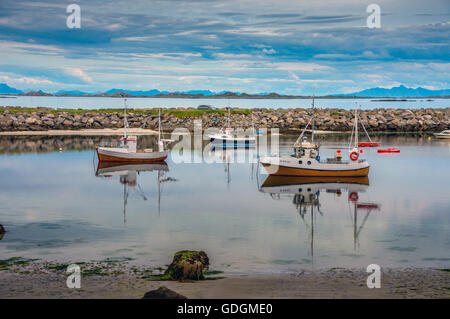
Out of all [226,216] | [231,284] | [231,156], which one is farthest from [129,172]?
[231,284]

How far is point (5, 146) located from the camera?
6366 cm

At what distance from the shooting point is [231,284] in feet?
52.1

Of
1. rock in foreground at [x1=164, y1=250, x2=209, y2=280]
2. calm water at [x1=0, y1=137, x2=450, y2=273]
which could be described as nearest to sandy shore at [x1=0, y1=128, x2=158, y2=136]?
Result: calm water at [x1=0, y1=137, x2=450, y2=273]

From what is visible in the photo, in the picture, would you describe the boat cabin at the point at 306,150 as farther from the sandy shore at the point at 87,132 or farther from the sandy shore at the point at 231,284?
the sandy shore at the point at 87,132

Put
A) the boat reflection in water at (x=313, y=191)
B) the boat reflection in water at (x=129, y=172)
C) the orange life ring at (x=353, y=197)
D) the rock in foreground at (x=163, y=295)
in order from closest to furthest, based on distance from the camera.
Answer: the rock in foreground at (x=163, y=295), the boat reflection in water at (x=313, y=191), the orange life ring at (x=353, y=197), the boat reflection in water at (x=129, y=172)

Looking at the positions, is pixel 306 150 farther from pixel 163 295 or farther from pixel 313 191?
pixel 163 295

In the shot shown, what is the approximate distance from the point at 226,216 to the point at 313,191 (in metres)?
10.1

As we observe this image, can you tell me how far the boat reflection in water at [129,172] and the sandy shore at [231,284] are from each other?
47.0 ft

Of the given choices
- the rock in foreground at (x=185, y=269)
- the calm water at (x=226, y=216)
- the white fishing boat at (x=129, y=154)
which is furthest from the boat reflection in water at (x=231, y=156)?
the rock in foreground at (x=185, y=269)

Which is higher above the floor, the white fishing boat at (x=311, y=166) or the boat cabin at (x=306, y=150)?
the boat cabin at (x=306, y=150)

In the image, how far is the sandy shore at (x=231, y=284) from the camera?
15.0 meters

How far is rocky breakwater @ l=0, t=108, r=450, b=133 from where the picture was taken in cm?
9244
